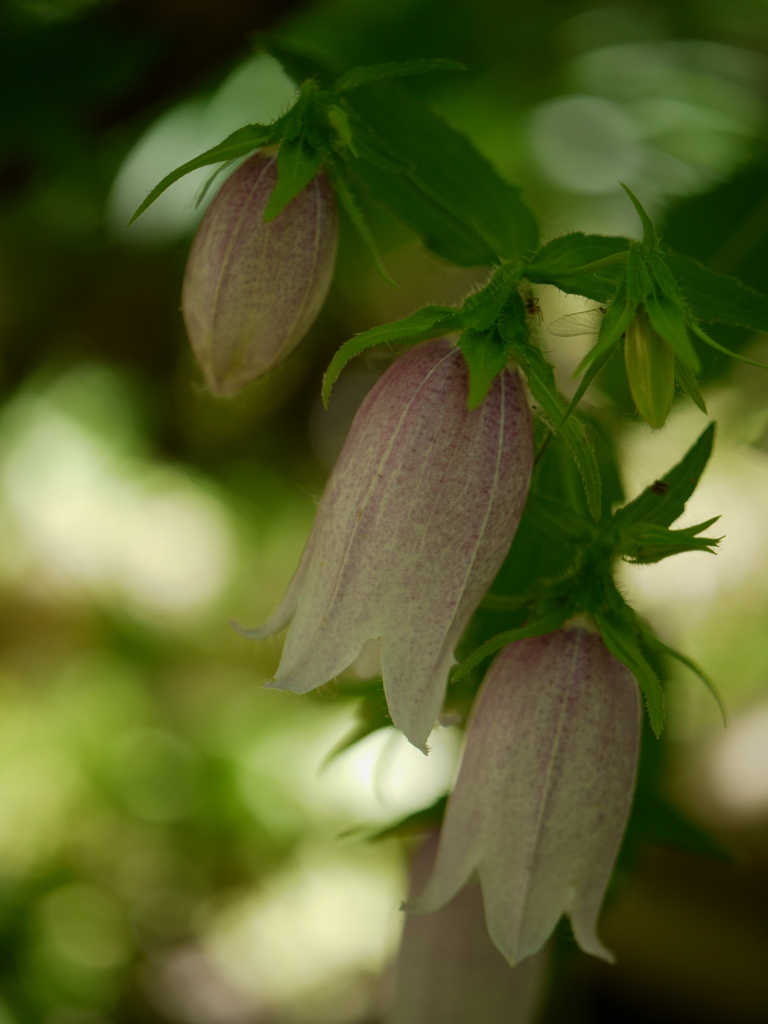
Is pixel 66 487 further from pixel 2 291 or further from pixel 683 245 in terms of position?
pixel 683 245

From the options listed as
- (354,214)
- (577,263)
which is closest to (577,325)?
(577,263)

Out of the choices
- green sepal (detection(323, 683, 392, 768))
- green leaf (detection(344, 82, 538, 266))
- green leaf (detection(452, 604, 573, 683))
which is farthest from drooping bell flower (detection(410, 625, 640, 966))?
green leaf (detection(344, 82, 538, 266))

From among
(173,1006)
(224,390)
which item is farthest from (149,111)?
(173,1006)

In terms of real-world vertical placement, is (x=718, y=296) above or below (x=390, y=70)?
below

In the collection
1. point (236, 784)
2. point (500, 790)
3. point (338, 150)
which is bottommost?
point (236, 784)

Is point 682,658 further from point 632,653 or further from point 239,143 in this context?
point 239,143

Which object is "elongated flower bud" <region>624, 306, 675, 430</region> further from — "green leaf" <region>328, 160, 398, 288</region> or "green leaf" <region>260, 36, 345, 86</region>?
"green leaf" <region>260, 36, 345, 86</region>
